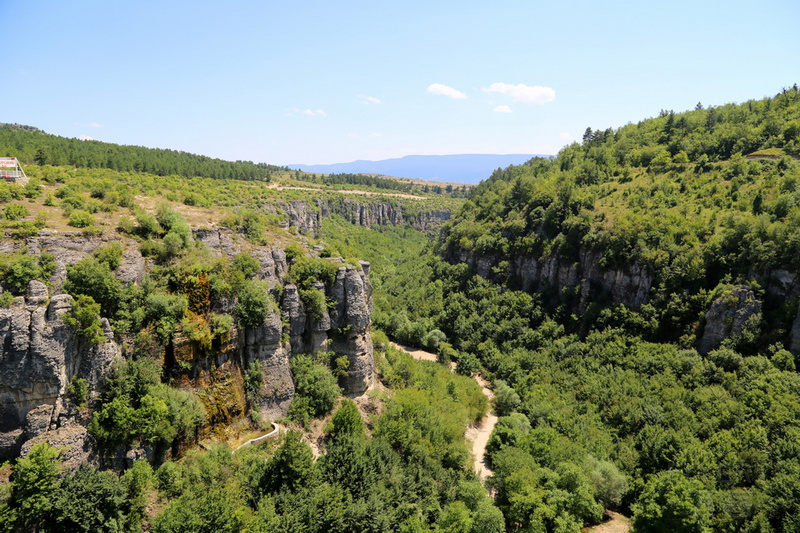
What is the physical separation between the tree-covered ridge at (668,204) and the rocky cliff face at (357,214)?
1449 inches

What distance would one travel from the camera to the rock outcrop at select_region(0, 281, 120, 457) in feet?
71.8

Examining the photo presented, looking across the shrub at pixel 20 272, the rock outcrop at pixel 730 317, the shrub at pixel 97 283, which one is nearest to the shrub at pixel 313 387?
the shrub at pixel 97 283

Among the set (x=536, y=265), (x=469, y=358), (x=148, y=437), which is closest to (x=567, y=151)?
(x=536, y=265)

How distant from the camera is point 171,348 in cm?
2845

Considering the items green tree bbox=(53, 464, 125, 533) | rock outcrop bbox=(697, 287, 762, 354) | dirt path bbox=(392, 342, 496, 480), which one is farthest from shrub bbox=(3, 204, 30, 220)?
rock outcrop bbox=(697, 287, 762, 354)

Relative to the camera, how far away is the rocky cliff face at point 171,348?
72.5 ft

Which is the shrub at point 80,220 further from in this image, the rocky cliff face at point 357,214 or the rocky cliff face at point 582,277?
the rocky cliff face at point 582,277

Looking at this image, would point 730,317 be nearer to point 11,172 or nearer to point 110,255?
point 110,255

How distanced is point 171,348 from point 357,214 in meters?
114

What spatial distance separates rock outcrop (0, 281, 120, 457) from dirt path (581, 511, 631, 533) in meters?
40.4

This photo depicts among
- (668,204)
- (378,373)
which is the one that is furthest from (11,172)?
(668,204)

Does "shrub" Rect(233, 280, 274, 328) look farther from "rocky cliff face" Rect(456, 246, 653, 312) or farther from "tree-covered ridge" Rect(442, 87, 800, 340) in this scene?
"rocky cliff face" Rect(456, 246, 653, 312)

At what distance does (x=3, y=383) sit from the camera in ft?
71.3

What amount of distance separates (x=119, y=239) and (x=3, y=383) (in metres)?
12.4
